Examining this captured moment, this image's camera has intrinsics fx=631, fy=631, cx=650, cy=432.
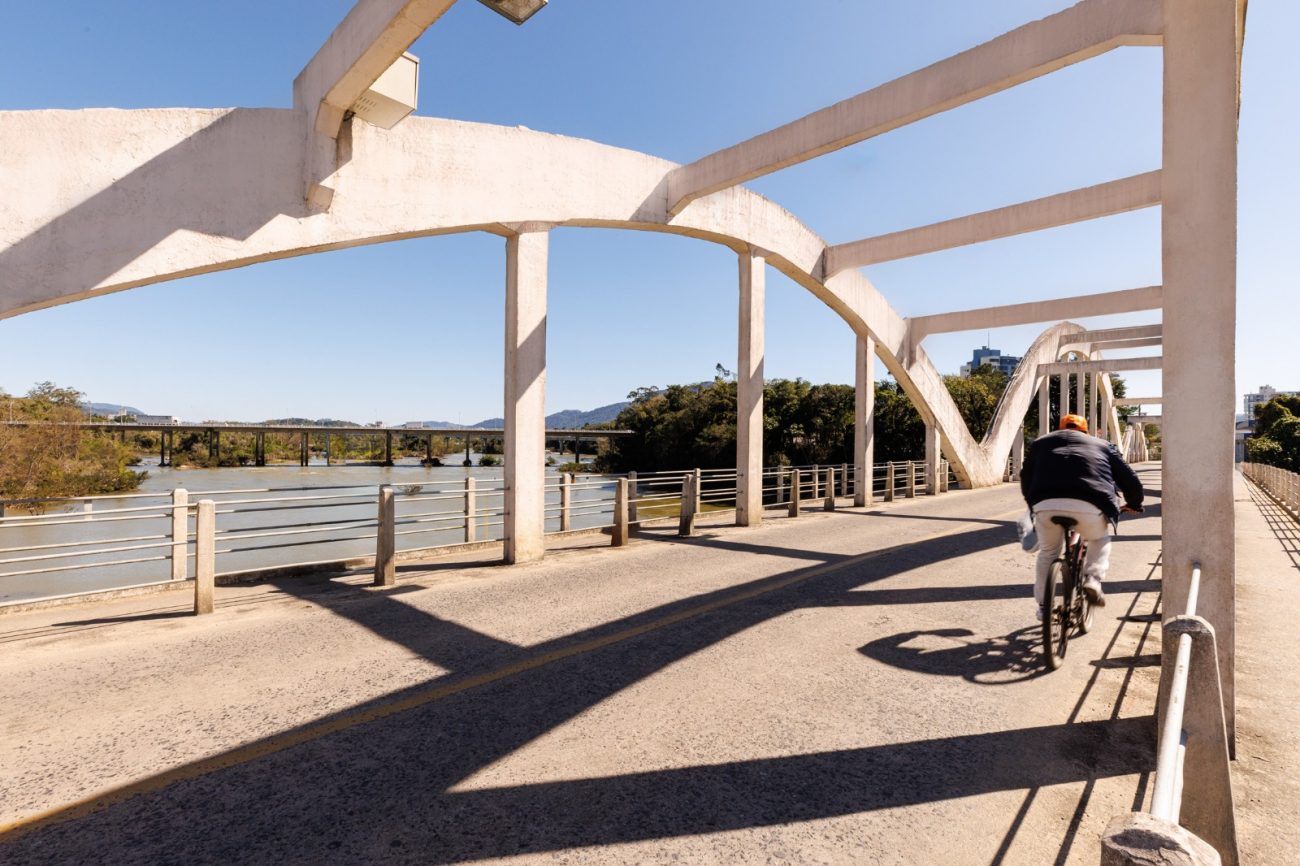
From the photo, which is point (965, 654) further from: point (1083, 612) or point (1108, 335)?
point (1108, 335)

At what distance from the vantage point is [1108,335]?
2839cm

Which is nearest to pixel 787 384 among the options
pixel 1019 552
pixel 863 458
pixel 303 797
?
pixel 863 458

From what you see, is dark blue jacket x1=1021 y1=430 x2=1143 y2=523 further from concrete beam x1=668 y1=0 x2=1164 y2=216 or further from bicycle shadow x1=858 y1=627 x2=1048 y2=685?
concrete beam x1=668 y1=0 x2=1164 y2=216

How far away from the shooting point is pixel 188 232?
21.0ft

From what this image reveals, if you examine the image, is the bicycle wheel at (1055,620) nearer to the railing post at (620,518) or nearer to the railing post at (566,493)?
the railing post at (620,518)

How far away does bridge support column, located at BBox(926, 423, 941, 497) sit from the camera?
21453mm

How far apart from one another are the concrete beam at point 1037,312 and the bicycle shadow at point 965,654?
56.9 feet

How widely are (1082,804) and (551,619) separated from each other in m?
4.10

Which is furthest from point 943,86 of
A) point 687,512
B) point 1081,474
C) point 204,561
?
point 204,561

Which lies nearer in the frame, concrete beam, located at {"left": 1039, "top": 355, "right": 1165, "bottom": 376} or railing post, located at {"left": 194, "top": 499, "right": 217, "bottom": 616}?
→ railing post, located at {"left": 194, "top": 499, "right": 217, "bottom": 616}

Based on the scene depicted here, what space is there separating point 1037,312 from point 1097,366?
9.70 meters

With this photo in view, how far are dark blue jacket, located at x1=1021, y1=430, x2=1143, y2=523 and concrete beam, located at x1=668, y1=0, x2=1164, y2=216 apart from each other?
15.1 feet

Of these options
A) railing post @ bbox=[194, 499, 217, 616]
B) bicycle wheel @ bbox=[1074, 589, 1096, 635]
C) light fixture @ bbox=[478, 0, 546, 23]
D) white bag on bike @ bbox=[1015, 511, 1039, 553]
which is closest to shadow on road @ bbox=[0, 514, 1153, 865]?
white bag on bike @ bbox=[1015, 511, 1039, 553]

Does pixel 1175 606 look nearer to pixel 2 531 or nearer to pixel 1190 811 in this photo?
pixel 1190 811
